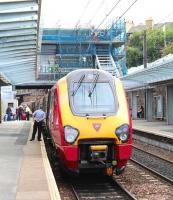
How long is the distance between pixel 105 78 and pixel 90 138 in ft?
6.86

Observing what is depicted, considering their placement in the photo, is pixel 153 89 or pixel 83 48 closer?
pixel 153 89

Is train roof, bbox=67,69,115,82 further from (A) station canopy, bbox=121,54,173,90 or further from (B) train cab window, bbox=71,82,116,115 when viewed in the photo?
(A) station canopy, bbox=121,54,173,90

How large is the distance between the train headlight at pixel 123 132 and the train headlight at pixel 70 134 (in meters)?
0.96

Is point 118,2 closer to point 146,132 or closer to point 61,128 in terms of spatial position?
point 61,128

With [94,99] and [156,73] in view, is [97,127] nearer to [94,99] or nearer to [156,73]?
[94,99]

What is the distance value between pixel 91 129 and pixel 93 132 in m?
0.09

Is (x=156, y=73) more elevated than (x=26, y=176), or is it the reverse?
(x=156, y=73)

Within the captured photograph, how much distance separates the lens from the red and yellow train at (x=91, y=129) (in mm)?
11828

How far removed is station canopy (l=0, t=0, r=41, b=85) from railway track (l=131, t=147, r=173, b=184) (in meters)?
5.60

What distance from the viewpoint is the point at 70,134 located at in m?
11.9

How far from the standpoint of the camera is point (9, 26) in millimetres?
16516

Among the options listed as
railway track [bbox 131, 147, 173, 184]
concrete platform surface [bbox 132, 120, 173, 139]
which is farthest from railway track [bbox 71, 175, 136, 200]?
concrete platform surface [bbox 132, 120, 173, 139]

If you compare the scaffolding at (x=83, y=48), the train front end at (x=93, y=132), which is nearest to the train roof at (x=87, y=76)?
the train front end at (x=93, y=132)

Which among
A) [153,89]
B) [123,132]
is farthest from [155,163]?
[153,89]
